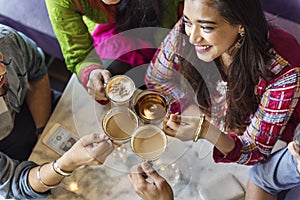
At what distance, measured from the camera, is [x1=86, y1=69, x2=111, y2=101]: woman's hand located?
4.39 feet

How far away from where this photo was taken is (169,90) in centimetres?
138

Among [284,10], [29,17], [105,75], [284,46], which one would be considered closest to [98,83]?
[105,75]

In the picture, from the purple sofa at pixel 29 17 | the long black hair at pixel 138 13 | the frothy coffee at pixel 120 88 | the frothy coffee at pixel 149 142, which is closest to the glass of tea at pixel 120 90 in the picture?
the frothy coffee at pixel 120 88

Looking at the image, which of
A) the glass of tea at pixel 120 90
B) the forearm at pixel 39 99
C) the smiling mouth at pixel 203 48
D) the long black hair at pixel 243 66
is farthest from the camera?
the forearm at pixel 39 99

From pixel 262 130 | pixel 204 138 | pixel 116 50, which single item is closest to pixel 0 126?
pixel 116 50

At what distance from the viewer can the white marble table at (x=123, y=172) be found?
1.30 metres

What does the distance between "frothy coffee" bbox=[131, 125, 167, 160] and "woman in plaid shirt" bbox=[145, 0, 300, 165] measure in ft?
0.11

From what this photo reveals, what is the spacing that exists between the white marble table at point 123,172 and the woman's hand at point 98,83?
0.03 meters

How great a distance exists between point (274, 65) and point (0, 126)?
A: 753 millimetres

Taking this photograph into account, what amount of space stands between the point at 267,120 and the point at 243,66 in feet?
0.48

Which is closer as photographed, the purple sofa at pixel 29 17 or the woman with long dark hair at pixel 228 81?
the woman with long dark hair at pixel 228 81

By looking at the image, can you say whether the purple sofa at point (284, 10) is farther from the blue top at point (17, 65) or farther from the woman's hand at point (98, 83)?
the blue top at point (17, 65)

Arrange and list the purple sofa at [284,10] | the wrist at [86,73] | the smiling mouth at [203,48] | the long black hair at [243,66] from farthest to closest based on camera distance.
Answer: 1. the purple sofa at [284,10]
2. the wrist at [86,73]
3. the smiling mouth at [203,48]
4. the long black hair at [243,66]

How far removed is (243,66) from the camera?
3.99 ft
